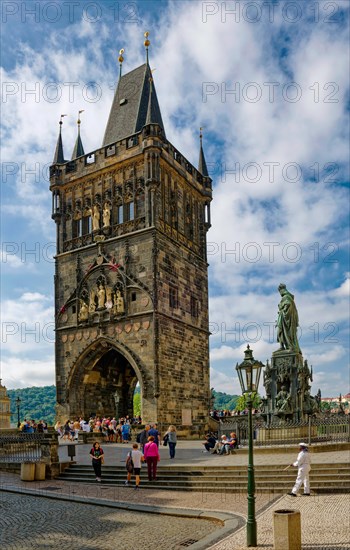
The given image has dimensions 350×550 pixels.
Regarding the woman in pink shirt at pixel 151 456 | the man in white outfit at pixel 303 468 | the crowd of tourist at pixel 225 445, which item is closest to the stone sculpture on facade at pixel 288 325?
the crowd of tourist at pixel 225 445

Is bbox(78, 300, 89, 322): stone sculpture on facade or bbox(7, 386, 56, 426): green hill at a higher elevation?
bbox(78, 300, 89, 322): stone sculpture on facade

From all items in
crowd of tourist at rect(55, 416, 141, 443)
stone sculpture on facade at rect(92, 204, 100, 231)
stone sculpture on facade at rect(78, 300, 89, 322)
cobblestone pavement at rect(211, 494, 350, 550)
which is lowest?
crowd of tourist at rect(55, 416, 141, 443)

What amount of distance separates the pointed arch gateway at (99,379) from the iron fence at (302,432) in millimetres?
12559

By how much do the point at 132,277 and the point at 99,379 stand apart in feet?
25.5

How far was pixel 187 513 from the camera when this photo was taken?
12305mm

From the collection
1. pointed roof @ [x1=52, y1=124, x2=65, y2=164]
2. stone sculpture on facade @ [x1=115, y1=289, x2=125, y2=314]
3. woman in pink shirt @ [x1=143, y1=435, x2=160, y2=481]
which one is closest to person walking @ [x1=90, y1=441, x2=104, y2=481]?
woman in pink shirt @ [x1=143, y1=435, x2=160, y2=481]

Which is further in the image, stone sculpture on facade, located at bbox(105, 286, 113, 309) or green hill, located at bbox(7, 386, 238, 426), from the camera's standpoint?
green hill, located at bbox(7, 386, 238, 426)

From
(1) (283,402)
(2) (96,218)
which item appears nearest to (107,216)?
(2) (96,218)

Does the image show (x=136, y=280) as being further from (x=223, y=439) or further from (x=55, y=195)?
(x=223, y=439)

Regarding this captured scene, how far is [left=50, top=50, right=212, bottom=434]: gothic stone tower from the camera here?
3412 centimetres

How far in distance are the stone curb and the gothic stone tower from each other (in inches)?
678

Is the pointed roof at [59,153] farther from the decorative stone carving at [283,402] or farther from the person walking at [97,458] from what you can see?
the person walking at [97,458]

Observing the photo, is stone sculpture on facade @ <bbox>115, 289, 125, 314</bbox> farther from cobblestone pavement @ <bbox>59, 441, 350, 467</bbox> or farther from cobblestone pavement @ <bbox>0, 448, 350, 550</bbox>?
cobblestone pavement @ <bbox>0, 448, 350, 550</bbox>

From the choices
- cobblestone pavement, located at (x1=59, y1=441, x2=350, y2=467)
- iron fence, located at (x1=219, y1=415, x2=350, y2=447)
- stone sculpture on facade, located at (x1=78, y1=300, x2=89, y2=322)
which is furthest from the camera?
stone sculpture on facade, located at (x1=78, y1=300, x2=89, y2=322)
